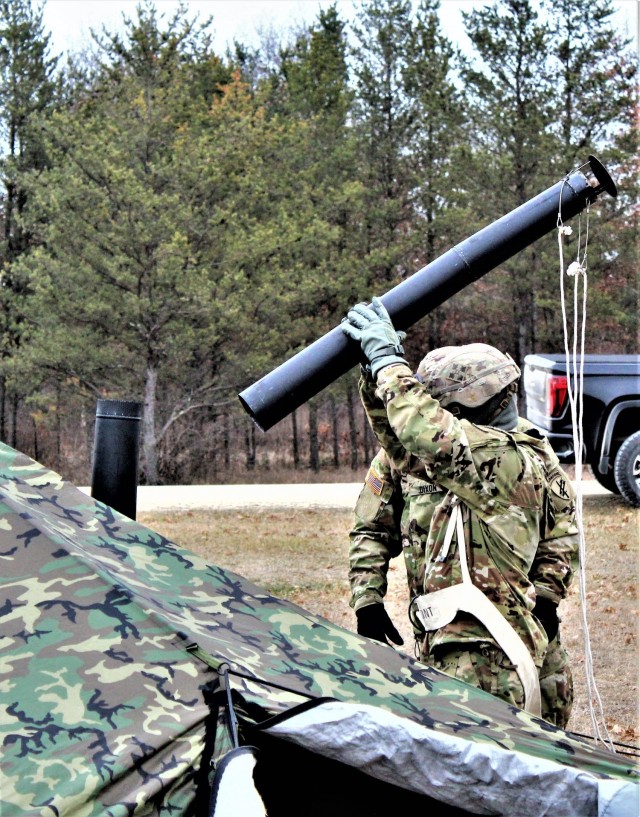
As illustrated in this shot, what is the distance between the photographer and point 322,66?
29.9 meters

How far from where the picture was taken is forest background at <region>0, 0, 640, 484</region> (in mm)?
23062

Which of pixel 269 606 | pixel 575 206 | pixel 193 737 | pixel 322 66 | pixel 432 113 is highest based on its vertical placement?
pixel 322 66

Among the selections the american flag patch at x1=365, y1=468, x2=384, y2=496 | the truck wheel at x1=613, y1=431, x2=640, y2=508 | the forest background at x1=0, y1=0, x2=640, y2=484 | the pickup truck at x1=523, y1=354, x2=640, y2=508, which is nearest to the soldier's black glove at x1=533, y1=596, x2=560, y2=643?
the american flag patch at x1=365, y1=468, x2=384, y2=496

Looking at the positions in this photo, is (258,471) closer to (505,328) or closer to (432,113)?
(505,328)

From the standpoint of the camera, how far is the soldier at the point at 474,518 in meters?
3.06

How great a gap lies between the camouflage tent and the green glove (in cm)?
92

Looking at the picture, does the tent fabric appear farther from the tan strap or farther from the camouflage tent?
the tan strap

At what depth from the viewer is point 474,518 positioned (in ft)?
10.5

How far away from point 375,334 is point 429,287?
381 mm

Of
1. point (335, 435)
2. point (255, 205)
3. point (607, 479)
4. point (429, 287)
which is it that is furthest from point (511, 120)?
point (429, 287)

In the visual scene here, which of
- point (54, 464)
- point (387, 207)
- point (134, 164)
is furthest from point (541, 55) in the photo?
point (54, 464)

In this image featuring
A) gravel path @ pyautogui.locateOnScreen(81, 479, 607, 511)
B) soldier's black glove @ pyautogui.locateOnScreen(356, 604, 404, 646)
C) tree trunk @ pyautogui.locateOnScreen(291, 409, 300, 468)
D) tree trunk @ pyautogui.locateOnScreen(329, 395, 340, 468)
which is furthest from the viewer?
tree trunk @ pyautogui.locateOnScreen(329, 395, 340, 468)

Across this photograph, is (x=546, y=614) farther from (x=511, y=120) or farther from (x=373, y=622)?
(x=511, y=120)

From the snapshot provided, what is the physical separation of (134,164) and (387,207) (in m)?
8.18
